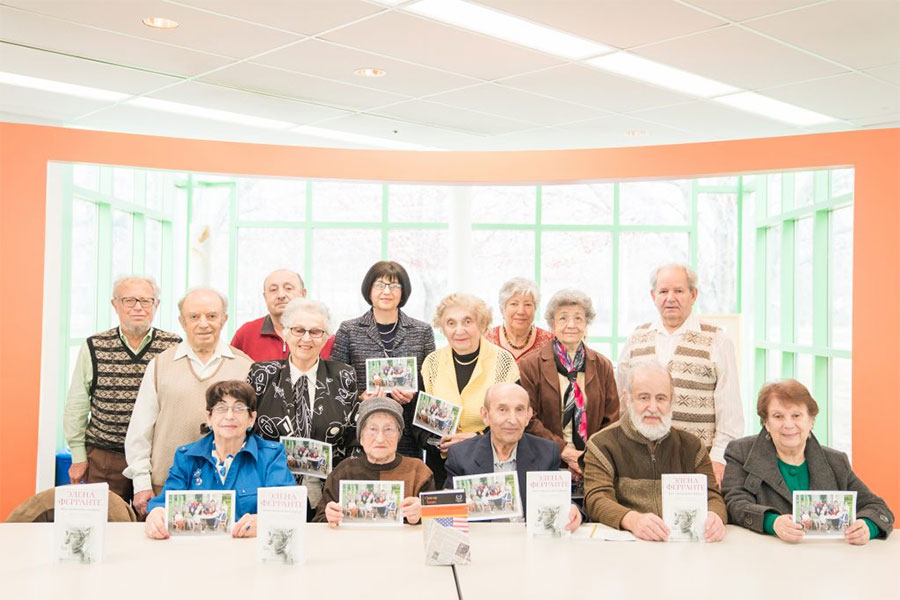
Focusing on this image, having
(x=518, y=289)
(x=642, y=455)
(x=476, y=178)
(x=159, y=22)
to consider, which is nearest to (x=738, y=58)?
(x=476, y=178)

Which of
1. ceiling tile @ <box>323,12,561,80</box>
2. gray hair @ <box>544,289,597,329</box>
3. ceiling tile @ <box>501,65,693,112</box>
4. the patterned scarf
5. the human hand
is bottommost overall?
→ the human hand

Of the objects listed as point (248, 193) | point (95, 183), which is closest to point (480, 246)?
point (248, 193)

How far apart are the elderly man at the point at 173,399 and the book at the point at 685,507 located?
6.19 feet

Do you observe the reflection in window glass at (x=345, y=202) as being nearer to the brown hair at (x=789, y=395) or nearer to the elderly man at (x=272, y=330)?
the elderly man at (x=272, y=330)

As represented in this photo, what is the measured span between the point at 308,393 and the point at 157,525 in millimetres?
837

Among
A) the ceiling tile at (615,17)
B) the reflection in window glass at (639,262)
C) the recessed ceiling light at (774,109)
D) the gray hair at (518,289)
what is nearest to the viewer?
→ the gray hair at (518,289)

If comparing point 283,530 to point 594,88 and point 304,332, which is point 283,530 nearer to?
point 304,332

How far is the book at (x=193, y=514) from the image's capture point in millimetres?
2914

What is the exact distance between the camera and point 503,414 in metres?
3.30

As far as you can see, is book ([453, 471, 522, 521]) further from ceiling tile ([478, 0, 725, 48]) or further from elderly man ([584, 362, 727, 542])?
ceiling tile ([478, 0, 725, 48])

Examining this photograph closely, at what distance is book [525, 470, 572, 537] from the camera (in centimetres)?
297

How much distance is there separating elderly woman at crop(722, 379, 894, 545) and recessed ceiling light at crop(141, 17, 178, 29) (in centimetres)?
400

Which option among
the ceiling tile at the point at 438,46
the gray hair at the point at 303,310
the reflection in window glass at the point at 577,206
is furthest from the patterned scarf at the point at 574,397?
the reflection in window glass at the point at 577,206

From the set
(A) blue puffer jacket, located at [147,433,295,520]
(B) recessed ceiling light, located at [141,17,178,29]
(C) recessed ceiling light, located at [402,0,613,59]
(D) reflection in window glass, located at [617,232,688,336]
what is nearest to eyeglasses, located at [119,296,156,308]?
(A) blue puffer jacket, located at [147,433,295,520]
